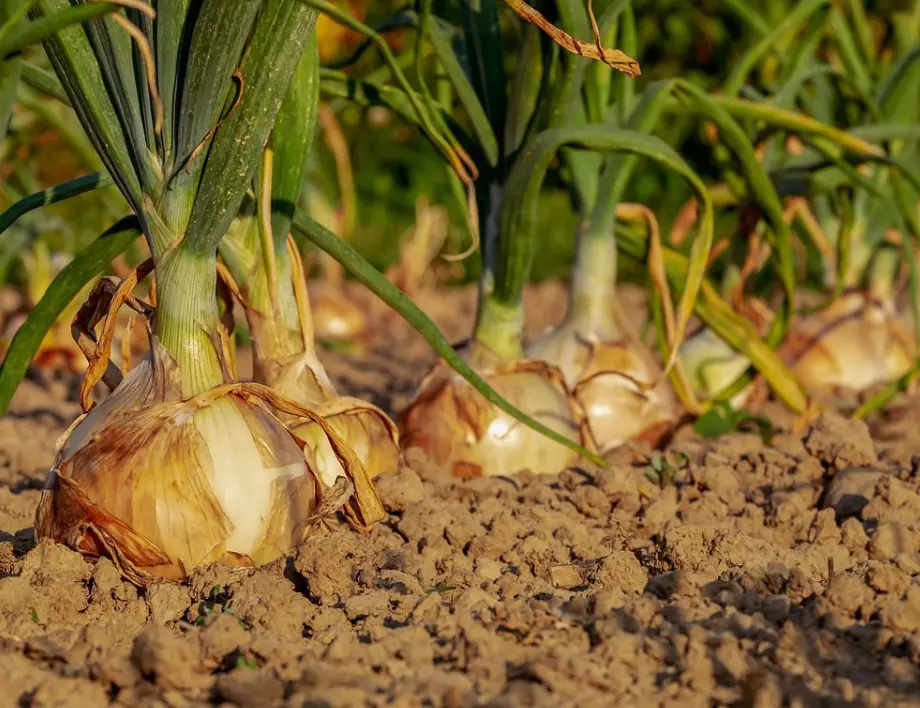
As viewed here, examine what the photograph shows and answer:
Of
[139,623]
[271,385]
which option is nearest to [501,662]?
[139,623]

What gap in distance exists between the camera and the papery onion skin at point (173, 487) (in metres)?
1.42

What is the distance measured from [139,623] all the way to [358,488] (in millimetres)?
336

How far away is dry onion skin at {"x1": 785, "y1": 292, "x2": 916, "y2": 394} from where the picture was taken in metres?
2.83

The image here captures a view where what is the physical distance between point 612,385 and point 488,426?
0.30 m

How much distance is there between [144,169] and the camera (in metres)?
1.49

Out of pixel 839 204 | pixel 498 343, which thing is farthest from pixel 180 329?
pixel 839 204

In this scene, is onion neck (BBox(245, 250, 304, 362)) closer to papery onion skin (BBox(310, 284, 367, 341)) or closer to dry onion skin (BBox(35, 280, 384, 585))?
dry onion skin (BBox(35, 280, 384, 585))

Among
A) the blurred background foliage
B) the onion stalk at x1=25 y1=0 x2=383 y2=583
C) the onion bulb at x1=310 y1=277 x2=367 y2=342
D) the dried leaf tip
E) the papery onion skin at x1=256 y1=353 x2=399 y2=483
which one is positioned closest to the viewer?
the dried leaf tip

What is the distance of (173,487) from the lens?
142 centimetres

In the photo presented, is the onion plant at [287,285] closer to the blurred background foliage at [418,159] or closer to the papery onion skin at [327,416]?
the papery onion skin at [327,416]

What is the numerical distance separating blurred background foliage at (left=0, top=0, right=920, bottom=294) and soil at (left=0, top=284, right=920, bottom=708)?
2.15 metres

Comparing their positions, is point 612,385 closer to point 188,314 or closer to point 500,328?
point 500,328

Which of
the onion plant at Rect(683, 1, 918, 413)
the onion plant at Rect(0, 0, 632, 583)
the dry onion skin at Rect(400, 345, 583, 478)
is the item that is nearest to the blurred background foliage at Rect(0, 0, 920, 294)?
the onion plant at Rect(683, 1, 918, 413)

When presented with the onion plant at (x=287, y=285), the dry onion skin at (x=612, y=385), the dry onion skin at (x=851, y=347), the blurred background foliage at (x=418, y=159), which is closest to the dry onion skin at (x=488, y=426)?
the dry onion skin at (x=612, y=385)
